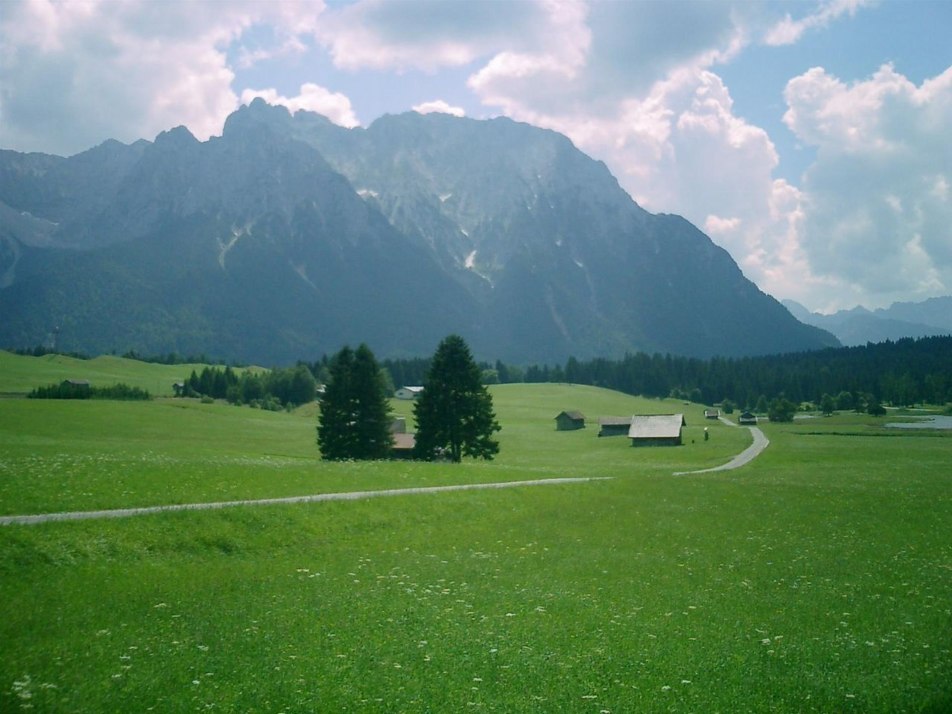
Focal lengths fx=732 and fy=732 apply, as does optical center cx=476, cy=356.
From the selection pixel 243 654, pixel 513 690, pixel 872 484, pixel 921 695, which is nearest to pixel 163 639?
pixel 243 654

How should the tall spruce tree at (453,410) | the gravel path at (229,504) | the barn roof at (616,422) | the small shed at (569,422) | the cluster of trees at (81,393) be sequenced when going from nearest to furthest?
the gravel path at (229,504) < the tall spruce tree at (453,410) < the barn roof at (616,422) < the cluster of trees at (81,393) < the small shed at (569,422)

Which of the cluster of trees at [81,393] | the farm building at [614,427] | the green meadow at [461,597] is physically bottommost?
the farm building at [614,427]

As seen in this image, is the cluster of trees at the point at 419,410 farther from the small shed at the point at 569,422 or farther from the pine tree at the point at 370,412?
the small shed at the point at 569,422

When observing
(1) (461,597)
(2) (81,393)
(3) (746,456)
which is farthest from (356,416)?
(2) (81,393)

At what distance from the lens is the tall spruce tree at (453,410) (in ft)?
242

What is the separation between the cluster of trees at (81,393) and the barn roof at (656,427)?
95.4 m

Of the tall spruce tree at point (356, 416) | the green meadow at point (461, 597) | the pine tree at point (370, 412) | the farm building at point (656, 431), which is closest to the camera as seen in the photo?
the green meadow at point (461, 597)

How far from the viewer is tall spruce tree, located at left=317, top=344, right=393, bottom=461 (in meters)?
72.2

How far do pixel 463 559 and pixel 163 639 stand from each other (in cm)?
1231

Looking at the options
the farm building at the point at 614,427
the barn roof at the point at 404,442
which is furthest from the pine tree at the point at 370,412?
the farm building at the point at 614,427

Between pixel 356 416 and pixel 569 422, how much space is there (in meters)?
79.0

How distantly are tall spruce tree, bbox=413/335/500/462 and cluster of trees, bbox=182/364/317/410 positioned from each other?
10164 cm

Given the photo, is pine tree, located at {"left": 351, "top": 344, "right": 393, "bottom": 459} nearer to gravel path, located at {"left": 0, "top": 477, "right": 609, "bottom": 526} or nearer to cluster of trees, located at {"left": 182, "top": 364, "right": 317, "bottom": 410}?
gravel path, located at {"left": 0, "top": 477, "right": 609, "bottom": 526}

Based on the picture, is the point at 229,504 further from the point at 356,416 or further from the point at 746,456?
the point at 746,456
